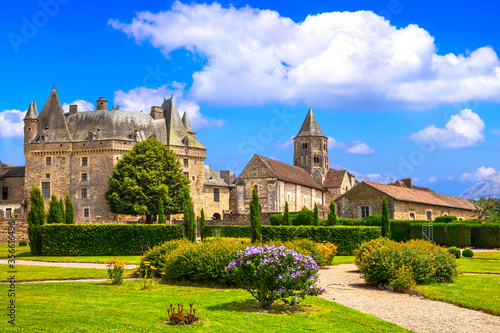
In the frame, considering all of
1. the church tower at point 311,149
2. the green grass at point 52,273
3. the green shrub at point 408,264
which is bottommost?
the green grass at point 52,273

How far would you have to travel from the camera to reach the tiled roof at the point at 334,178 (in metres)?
78.9

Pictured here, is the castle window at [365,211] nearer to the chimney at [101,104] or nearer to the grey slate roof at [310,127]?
the grey slate roof at [310,127]

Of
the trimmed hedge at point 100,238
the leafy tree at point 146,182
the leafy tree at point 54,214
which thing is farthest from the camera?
the leafy tree at point 146,182

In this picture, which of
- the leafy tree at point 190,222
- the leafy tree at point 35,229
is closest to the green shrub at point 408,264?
the leafy tree at point 190,222

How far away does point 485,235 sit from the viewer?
38.0 meters

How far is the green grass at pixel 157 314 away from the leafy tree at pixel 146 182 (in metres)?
41.4

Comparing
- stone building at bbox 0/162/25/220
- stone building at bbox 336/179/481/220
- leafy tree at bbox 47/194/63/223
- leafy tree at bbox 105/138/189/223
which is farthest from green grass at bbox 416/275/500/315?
stone building at bbox 0/162/25/220

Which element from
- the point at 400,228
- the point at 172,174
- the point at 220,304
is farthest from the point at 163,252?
the point at 172,174

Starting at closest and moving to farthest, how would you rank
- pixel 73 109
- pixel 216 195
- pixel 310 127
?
pixel 73 109
pixel 216 195
pixel 310 127

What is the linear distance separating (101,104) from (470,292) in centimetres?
6136

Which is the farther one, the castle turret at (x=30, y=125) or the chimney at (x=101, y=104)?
the chimney at (x=101, y=104)

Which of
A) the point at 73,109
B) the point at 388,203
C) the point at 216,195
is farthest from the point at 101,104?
the point at 388,203

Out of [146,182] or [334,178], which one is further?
[334,178]

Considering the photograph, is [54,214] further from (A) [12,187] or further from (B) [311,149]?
(B) [311,149]
